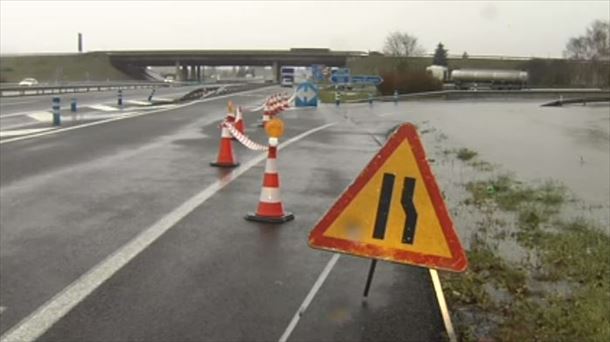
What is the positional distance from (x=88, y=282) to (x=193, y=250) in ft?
4.46

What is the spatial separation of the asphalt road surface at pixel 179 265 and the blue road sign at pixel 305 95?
2222 centimetres

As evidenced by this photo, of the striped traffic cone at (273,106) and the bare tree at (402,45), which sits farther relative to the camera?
the bare tree at (402,45)

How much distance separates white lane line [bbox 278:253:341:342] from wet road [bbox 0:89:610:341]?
4 cm

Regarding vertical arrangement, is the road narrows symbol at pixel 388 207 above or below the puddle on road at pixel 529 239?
above

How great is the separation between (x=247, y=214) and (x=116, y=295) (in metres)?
3.34

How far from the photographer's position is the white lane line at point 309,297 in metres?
4.88

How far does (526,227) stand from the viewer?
330 inches

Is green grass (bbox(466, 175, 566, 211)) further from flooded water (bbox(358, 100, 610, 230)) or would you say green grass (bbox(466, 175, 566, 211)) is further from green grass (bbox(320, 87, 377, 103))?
green grass (bbox(320, 87, 377, 103))

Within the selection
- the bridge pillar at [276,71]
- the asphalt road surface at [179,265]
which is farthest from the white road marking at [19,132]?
the bridge pillar at [276,71]

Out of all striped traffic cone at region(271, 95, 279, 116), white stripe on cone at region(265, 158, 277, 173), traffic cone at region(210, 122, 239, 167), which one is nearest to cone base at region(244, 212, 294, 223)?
white stripe on cone at region(265, 158, 277, 173)

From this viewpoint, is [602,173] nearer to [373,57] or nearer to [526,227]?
[526,227]

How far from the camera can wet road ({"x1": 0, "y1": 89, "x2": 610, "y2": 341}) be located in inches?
199

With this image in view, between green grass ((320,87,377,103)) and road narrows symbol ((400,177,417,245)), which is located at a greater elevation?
road narrows symbol ((400,177,417,245))

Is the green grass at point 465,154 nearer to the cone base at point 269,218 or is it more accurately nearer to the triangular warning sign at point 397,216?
the cone base at point 269,218
